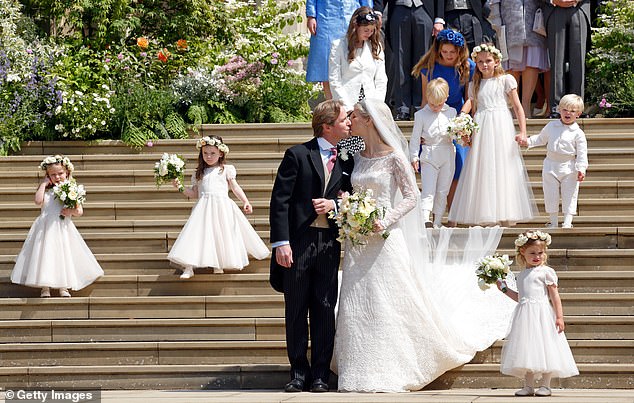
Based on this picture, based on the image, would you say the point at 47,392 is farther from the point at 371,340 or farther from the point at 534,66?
the point at 534,66

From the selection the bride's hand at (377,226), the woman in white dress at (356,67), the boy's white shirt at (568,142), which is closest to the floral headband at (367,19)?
the woman in white dress at (356,67)

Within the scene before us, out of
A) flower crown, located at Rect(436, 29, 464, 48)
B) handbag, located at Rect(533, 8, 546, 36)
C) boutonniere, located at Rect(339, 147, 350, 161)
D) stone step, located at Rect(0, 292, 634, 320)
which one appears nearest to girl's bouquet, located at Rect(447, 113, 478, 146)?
flower crown, located at Rect(436, 29, 464, 48)

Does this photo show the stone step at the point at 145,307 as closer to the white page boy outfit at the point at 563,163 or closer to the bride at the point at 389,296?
the bride at the point at 389,296

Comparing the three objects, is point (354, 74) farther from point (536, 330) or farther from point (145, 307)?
point (536, 330)

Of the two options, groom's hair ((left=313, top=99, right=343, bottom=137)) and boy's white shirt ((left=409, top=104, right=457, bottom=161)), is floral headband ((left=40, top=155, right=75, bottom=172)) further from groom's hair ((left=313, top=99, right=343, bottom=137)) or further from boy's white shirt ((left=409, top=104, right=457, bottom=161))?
groom's hair ((left=313, top=99, right=343, bottom=137))

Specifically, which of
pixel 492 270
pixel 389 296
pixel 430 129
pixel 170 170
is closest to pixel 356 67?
pixel 430 129

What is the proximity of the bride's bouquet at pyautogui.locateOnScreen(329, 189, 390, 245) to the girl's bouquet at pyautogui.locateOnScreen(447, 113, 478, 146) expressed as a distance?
10.1ft

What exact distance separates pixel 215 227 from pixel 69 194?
134 centimetres

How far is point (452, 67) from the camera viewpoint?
13.8 meters

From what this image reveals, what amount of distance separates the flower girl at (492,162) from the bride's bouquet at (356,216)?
3.14 meters

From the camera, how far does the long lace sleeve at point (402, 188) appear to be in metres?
10.1

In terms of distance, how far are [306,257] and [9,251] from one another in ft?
14.5

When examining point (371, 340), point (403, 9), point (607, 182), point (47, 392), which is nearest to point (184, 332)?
point (47, 392)

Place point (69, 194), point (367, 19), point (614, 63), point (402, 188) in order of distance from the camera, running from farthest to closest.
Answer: point (614, 63), point (367, 19), point (69, 194), point (402, 188)
